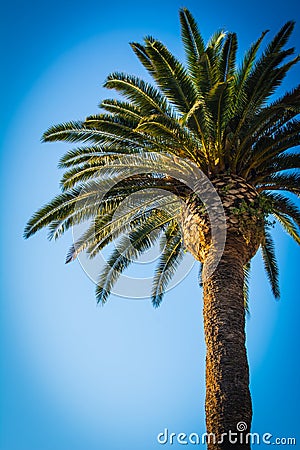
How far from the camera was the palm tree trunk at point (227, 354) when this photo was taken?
8844mm

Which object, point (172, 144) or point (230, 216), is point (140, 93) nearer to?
point (172, 144)

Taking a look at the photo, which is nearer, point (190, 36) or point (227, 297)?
point (227, 297)

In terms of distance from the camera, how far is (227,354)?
9.51 meters

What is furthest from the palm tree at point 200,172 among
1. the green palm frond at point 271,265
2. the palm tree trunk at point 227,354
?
the green palm frond at point 271,265

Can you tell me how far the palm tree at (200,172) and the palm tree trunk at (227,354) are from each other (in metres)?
0.02

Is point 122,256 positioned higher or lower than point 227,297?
higher

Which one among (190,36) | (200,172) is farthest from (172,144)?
(190,36)

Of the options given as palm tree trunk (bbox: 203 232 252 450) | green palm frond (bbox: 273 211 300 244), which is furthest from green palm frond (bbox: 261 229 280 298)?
palm tree trunk (bbox: 203 232 252 450)

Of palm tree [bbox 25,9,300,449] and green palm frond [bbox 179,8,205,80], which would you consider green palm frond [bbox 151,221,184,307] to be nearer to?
palm tree [bbox 25,9,300,449]

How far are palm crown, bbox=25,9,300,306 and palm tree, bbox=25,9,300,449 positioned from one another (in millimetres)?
23

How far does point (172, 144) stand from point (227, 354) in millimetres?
4387

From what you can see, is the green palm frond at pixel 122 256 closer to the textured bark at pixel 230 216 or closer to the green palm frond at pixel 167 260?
the green palm frond at pixel 167 260

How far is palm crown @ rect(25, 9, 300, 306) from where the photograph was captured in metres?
11.0

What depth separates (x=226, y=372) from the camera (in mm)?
9320
